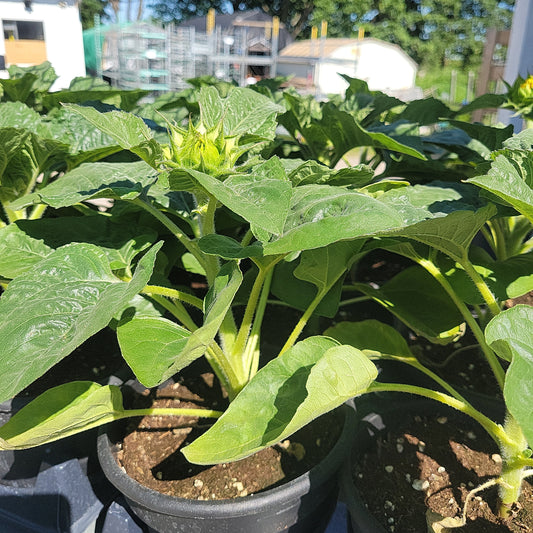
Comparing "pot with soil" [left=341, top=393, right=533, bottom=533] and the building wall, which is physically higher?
"pot with soil" [left=341, top=393, right=533, bottom=533]

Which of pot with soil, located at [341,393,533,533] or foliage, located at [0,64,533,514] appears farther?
pot with soil, located at [341,393,533,533]

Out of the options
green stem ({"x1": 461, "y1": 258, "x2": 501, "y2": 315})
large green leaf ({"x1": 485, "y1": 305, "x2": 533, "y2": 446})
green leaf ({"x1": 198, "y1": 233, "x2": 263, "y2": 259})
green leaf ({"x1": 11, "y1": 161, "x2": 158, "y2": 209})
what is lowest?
green stem ({"x1": 461, "y1": 258, "x2": 501, "y2": 315})

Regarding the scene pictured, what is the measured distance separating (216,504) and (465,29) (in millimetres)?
27532

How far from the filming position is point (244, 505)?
2.52 feet

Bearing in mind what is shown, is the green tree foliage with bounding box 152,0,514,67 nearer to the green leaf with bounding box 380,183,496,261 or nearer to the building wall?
the building wall

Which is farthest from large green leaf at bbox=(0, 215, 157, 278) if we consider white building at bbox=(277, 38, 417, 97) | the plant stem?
white building at bbox=(277, 38, 417, 97)

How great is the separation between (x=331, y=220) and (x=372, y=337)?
15.8 inches

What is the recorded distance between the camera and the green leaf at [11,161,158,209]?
79cm

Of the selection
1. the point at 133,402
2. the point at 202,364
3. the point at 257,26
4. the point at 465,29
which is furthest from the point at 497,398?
the point at 465,29

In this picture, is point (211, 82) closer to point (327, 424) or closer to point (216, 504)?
point (327, 424)

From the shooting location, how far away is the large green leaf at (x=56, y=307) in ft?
1.93

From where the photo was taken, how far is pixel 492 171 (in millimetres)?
626

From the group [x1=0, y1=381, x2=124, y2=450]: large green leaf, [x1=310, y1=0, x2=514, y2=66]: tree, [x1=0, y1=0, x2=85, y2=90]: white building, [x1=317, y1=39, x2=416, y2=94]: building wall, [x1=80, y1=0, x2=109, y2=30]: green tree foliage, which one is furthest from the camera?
[x1=80, y1=0, x2=109, y2=30]: green tree foliage

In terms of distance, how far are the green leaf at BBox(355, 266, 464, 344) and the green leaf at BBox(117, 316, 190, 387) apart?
403 mm
